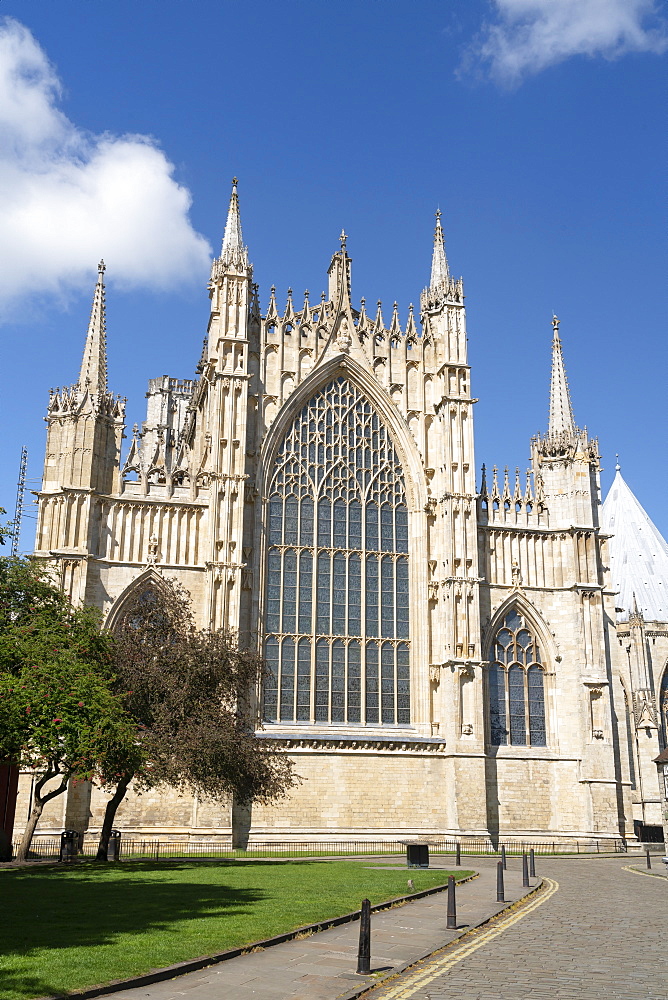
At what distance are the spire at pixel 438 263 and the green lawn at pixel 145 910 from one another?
26.5m

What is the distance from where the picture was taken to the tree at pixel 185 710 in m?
25.6

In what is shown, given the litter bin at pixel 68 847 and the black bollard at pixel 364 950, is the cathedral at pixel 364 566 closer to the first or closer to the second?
the litter bin at pixel 68 847

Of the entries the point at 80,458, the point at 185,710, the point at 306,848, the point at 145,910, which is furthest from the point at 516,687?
the point at 145,910

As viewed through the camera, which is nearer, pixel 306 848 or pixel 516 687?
pixel 306 848

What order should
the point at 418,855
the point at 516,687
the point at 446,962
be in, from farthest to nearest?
the point at 516,687, the point at 418,855, the point at 446,962

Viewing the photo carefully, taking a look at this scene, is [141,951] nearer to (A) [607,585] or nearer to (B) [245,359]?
A: (B) [245,359]

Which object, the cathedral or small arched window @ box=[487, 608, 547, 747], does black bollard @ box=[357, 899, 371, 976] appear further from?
small arched window @ box=[487, 608, 547, 747]

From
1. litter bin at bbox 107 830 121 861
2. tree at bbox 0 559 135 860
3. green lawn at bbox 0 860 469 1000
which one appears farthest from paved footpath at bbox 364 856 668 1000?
litter bin at bbox 107 830 121 861

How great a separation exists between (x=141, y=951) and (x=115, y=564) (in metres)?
24.5

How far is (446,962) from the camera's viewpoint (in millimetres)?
12172

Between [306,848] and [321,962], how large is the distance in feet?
73.1

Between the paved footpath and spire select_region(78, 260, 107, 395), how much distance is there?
83.3ft

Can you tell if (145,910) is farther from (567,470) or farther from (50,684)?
(567,470)

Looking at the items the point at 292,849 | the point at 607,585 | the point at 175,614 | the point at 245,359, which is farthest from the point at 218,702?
the point at 607,585
